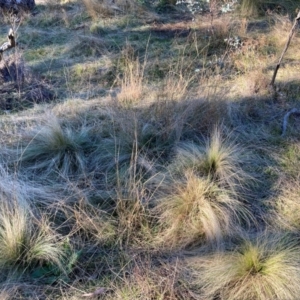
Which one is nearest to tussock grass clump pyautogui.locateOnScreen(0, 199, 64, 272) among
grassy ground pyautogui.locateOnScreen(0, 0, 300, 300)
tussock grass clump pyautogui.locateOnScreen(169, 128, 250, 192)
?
grassy ground pyautogui.locateOnScreen(0, 0, 300, 300)

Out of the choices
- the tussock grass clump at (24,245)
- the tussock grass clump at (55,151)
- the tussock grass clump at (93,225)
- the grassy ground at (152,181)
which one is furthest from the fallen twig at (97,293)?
the tussock grass clump at (55,151)

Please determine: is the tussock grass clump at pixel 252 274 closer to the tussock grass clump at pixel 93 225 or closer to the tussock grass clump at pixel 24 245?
the tussock grass clump at pixel 93 225

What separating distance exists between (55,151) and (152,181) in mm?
899

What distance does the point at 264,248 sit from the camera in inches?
90.8

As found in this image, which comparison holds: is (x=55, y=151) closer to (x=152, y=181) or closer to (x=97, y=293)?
(x=152, y=181)

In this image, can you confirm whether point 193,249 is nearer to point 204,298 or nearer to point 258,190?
point 204,298

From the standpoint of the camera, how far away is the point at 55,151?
10.9 feet

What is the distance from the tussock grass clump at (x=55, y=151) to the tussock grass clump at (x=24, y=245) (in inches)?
28.3

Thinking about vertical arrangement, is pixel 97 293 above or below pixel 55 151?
below

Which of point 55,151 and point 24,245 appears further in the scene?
point 55,151

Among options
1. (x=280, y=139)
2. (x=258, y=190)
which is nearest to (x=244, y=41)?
(x=280, y=139)

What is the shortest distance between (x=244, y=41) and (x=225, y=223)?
11.9 feet

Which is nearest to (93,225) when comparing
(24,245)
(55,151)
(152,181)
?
(24,245)

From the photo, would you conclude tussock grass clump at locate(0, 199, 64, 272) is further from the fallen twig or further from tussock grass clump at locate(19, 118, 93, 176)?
tussock grass clump at locate(19, 118, 93, 176)
